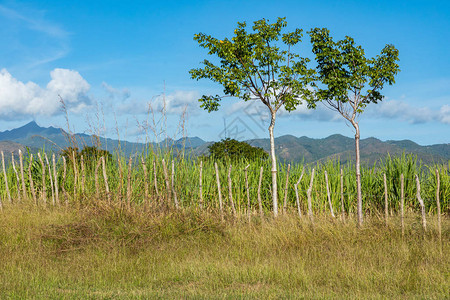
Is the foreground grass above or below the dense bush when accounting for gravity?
below

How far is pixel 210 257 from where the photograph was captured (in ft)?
18.6

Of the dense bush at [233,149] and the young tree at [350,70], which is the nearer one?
the young tree at [350,70]

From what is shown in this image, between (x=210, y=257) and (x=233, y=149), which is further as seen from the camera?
(x=233, y=149)

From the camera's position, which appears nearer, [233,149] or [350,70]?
[350,70]

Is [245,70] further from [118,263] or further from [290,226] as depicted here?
[118,263]

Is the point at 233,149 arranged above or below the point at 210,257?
above

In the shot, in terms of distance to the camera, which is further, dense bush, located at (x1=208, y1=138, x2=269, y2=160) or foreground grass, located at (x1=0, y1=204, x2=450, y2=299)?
dense bush, located at (x1=208, y1=138, x2=269, y2=160)

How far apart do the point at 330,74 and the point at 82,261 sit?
570 cm

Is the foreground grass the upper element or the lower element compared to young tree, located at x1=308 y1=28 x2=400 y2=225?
lower

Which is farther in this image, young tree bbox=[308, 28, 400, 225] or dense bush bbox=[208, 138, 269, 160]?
dense bush bbox=[208, 138, 269, 160]

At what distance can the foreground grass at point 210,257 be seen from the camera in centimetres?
455

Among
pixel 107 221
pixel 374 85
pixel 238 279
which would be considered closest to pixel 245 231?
pixel 238 279

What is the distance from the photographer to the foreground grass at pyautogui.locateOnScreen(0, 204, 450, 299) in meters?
4.55

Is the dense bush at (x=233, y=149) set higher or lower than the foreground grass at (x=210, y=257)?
higher
